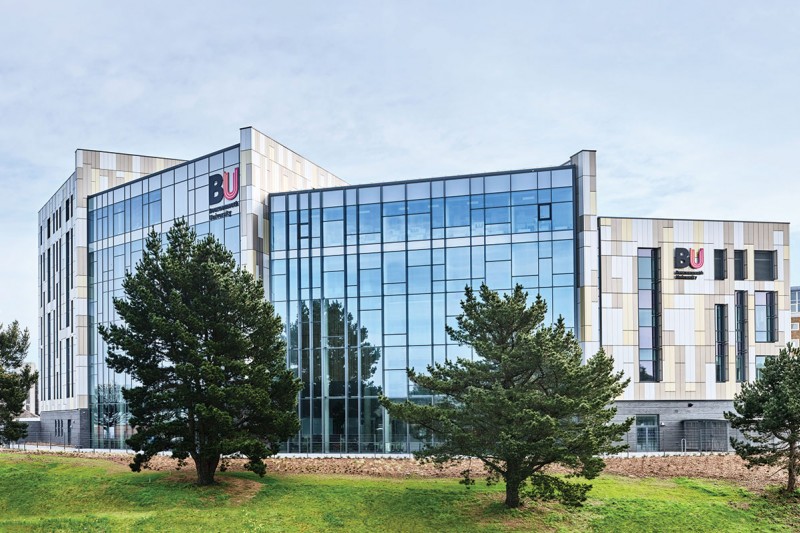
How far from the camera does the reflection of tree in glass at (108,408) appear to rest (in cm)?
6196

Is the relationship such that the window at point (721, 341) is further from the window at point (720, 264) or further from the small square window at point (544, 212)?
the small square window at point (544, 212)

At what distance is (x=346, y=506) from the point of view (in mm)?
34844

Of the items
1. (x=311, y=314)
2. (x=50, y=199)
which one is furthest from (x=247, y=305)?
(x=50, y=199)

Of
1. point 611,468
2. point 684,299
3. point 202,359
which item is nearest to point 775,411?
point 611,468

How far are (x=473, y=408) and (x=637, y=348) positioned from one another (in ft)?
76.3

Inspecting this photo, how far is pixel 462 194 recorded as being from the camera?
52.3m

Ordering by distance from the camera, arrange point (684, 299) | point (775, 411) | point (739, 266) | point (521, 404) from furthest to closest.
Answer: point (739, 266)
point (684, 299)
point (775, 411)
point (521, 404)

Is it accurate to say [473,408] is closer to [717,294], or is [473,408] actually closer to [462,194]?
[462,194]

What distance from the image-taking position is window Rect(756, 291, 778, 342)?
177ft

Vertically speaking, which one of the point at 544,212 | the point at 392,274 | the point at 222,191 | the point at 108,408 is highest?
the point at 222,191

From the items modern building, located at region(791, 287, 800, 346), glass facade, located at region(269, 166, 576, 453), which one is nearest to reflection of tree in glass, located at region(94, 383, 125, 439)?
glass facade, located at region(269, 166, 576, 453)

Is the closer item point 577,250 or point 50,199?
point 577,250

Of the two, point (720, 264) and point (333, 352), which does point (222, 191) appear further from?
point (720, 264)

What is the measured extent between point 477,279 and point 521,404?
2031 centimetres
